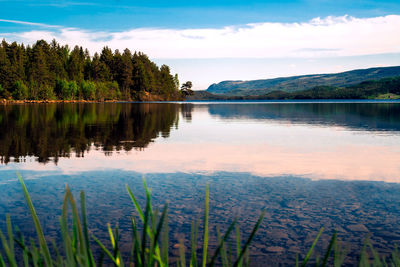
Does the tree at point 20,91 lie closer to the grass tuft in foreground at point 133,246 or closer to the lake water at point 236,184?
the lake water at point 236,184

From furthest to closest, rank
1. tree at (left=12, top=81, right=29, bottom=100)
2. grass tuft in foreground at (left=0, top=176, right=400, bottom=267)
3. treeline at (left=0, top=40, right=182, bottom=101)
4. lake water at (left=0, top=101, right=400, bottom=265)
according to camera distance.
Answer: treeline at (left=0, top=40, right=182, bottom=101)
tree at (left=12, top=81, right=29, bottom=100)
lake water at (left=0, top=101, right=400, bottom=265)
grass tuft in foreground at (left=0, top=176, right=400, bottom=267)

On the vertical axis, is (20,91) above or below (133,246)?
above

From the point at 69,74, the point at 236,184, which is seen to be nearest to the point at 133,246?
the point at 236,184

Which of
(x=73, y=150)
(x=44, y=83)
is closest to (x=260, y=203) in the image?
(x=73, y=150)

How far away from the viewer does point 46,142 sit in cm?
1655

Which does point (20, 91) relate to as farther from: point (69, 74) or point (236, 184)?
point (236, 184)

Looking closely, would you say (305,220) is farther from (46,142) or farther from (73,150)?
(46,142)

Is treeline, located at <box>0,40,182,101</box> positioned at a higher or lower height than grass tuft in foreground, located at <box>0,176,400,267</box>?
higher

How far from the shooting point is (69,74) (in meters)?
148

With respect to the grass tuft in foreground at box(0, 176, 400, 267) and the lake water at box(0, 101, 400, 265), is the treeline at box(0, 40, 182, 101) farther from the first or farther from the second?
the grass tuft in foreground at box(0, 176, 400, 267)

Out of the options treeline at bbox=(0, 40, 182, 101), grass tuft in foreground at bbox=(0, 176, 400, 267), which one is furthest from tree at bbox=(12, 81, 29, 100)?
grass tuft in foreground at bbox=(0, 176, 400, 267)

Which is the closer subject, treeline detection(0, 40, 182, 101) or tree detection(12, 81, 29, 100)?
tree detection(12, 81, 29, 100)

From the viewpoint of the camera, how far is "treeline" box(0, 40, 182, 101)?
109 m

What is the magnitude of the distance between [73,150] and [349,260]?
1190 cm
